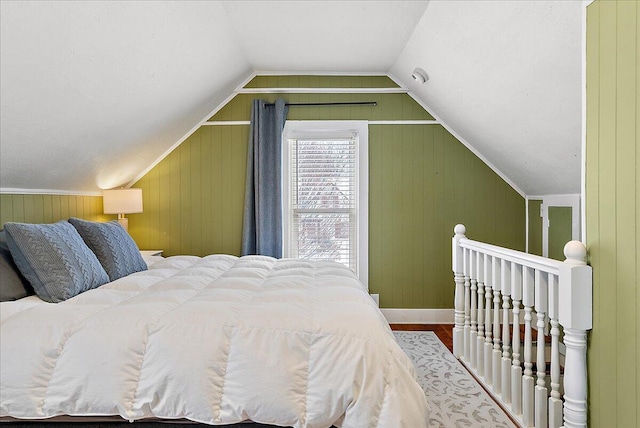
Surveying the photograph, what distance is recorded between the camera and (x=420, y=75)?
11.7 ft

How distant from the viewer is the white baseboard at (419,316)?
4.23m

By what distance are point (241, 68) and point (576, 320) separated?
128 inches

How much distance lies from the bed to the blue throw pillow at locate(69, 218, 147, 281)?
842mm

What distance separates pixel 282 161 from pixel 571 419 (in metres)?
3.15

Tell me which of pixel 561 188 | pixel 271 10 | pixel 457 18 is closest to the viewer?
pixel 457 18

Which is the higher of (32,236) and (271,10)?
(271,10)

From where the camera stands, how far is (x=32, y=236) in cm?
213

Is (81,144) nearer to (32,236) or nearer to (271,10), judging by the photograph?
(32,236)

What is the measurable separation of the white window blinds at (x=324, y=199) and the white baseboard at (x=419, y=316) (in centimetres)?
59

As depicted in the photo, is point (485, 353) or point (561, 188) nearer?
point (485, 353)

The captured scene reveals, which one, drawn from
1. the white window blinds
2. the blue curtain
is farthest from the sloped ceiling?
the blue curtain

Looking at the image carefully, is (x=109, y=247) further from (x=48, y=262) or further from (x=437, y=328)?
(x=437, y=328)

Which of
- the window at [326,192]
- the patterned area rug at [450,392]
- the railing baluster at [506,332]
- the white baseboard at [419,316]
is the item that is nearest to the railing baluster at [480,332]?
the patterned area rug at [450,392]

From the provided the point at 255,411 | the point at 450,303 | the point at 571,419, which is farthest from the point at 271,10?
the point at 450,303
